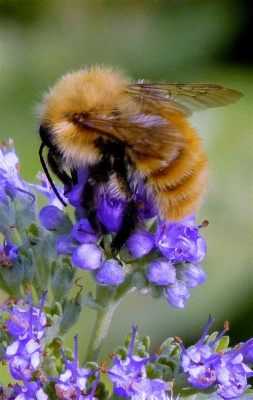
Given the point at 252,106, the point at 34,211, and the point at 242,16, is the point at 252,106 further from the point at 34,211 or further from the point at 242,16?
the point at 34,211

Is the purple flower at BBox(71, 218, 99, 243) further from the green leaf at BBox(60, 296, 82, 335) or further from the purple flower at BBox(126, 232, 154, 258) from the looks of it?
the green leaf at BBox(60, 296, 82, 335)

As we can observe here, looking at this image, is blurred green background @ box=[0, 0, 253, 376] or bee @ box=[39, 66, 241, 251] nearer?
bee @ box=[39, 66, 241, 251]

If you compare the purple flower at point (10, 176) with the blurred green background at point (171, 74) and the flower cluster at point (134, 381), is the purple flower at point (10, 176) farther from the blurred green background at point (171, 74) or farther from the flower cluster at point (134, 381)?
the blurred green background at point (171, 74)

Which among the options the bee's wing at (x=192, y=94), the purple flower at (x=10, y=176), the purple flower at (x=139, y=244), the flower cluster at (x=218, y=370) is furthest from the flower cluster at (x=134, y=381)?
the bee's wing at (x=192, y=94)

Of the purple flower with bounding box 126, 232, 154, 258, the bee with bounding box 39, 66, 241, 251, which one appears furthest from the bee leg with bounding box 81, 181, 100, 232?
the purple flower with bounding box 126, 232, 154, 258

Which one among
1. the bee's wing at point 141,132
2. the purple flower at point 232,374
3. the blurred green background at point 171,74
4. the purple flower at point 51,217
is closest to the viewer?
the bee's wing at point 141,132

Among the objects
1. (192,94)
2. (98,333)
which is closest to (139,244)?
(98,333)

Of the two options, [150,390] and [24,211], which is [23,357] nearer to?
[150,390]
